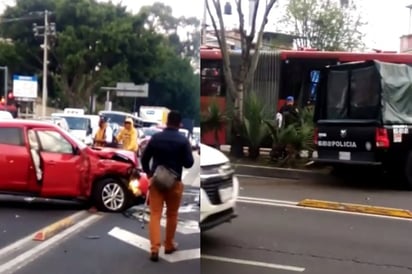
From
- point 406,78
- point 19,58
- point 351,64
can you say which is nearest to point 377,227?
point 406,78

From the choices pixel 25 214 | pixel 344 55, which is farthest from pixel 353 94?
pixel 25 214

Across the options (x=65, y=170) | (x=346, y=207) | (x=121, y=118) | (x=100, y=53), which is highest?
(x=100, y=53)

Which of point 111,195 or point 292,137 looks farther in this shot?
point 292,137

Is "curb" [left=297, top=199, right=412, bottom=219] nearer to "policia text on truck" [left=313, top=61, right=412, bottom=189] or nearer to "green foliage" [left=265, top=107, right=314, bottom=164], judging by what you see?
"policia text on truck" [left=313, top=61, right=412, bottom=189]

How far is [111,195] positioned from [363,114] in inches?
49.0

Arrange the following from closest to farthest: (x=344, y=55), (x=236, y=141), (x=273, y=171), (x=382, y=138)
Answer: (x=236, y=141), (x=273, y=171), (x=344, y=55), (x=382, y=138)

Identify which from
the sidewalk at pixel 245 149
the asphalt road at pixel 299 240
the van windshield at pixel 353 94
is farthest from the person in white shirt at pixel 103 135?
the van windshield at pixel 353 94

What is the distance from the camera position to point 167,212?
1.38 metres

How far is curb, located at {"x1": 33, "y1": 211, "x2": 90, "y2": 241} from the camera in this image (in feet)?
4.51

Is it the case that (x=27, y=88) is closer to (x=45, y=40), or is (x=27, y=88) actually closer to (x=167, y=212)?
(x=45, y=40)

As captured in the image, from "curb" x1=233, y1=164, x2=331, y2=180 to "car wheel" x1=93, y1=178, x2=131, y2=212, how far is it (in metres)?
0.31

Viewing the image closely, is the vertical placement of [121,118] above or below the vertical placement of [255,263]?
above

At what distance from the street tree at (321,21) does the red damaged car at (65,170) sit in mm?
483

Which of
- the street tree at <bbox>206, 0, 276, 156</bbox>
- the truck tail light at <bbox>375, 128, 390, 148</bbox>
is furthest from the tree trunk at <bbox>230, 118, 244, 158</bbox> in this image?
the truck tail light at <bbox>375, 128, 390, 148</bbox>
